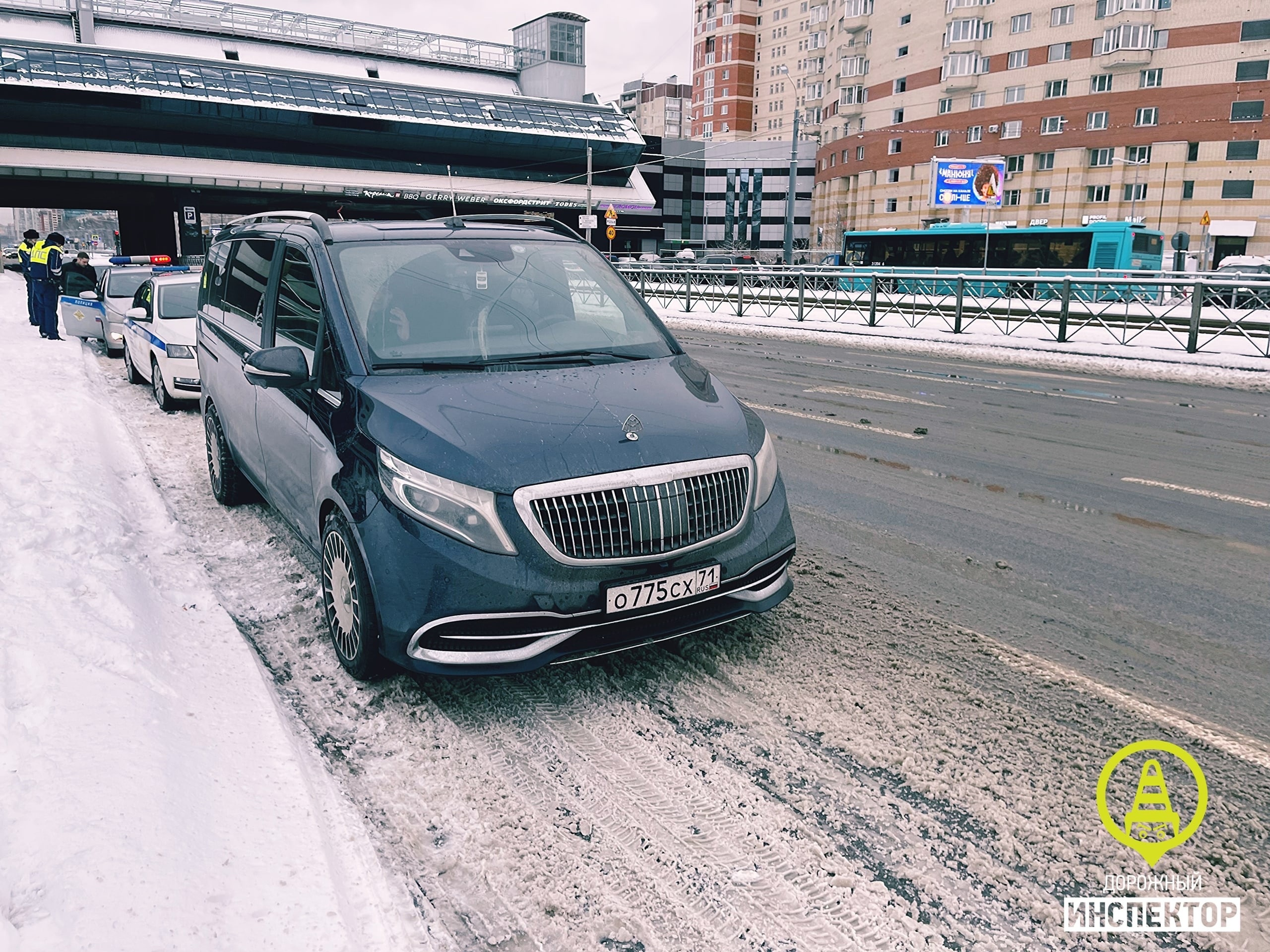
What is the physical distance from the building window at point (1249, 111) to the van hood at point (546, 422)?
66.8 metres

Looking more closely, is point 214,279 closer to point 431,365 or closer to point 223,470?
point 223,470

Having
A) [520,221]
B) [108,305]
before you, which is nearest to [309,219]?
[520,221]

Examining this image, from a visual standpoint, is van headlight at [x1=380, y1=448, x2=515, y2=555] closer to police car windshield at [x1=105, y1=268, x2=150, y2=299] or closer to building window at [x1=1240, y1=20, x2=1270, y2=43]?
police car windshield at [x1=105, y1=268, x2=150, y2=299]

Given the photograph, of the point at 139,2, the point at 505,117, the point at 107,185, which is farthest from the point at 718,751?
the point at 139,2

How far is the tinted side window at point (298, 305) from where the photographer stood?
4.29 m

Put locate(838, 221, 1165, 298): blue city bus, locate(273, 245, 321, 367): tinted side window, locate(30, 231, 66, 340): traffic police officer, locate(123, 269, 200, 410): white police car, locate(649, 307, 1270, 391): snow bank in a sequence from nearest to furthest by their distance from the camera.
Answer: locate(273, 245, 321, 367): tinted side window, locate(123, 269, 200, 410): white police car, locate(649, 307, 1270, 391): snow bank, locate(30, 231, 66, 340): traffic police officer, locate(838, 221, 1165, 298): blue city bus

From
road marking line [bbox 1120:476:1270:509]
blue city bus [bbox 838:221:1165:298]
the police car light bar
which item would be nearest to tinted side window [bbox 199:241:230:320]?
road marking line [bbox 1120:476:1270:509]

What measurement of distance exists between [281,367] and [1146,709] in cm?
391

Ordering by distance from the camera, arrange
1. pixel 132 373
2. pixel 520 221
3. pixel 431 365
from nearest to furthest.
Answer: pixel 431 365 → pixel 520 221 → pixel 132 373

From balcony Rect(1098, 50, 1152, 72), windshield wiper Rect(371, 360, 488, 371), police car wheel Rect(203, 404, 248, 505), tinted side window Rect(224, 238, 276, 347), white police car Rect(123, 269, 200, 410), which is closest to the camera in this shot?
windshield wiper Rect(371, 360, 488, 371)

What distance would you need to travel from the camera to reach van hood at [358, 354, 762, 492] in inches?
129

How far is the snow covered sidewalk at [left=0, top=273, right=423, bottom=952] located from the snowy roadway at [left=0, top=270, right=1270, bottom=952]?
16 mm

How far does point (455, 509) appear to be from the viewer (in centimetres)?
323

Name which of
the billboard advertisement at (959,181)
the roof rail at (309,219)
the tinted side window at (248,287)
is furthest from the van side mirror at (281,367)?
the billboard advertisement at (959,181)
